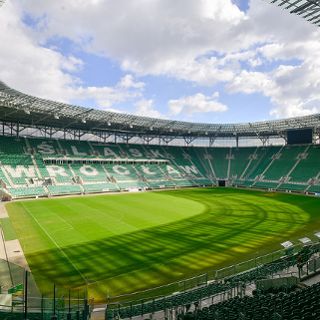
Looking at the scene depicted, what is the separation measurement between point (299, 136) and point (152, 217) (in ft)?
183

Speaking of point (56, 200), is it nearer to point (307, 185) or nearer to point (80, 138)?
point (80, 138)

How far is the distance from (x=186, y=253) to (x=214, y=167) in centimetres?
6354

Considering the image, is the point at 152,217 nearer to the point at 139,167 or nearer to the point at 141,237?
the point at 141,237

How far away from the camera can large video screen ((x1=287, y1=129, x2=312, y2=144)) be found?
74.4 m

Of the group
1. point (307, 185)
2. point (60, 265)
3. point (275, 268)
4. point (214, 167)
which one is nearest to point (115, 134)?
point (214, 167)

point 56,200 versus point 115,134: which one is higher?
point 115,134

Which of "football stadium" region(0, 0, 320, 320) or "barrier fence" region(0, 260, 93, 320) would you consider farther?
"football stadium" region(0, 0, 320, 320)

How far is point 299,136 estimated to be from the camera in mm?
76062

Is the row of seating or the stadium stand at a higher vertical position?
the stadium stand

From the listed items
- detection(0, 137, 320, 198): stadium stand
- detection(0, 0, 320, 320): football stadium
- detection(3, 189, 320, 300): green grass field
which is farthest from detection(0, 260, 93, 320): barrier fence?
detection(0, 137, 320, 198): stadium stand

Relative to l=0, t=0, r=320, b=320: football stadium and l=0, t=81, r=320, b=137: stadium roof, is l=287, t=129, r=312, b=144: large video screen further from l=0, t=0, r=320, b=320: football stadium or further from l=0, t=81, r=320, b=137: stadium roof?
l=0, t=81, r=320, b=137: stadium roof

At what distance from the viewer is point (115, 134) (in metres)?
80.6

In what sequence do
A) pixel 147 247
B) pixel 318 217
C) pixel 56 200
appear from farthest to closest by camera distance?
1. pixel 56 200
2. pixel 318 217
3. pixel 147 247

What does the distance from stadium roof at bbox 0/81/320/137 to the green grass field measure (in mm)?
16905
